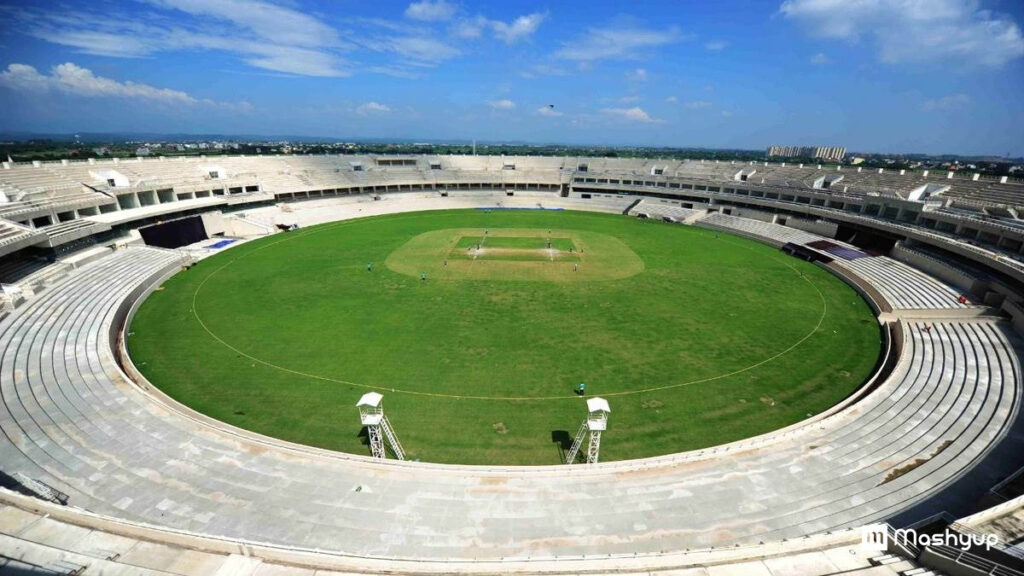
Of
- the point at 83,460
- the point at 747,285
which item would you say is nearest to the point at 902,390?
the point at 747,285

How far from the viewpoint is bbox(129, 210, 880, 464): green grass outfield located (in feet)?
57.4

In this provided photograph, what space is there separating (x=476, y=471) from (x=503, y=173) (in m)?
76.7

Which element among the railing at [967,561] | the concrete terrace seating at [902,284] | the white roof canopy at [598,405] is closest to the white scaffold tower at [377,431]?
the white roof canopy at [598,405]

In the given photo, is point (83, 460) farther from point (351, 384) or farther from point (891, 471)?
point (891, 471)

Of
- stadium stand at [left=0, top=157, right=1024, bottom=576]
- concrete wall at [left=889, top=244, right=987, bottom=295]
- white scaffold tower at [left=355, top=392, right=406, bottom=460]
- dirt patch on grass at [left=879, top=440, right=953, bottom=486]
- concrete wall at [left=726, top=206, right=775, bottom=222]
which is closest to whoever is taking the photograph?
stadium stand at [left=0, top=157, right=1024, bottom=576]

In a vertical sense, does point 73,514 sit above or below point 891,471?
above

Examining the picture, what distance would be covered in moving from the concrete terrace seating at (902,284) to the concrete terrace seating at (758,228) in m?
8.80

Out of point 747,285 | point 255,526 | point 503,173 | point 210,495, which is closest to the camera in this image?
point 255,526

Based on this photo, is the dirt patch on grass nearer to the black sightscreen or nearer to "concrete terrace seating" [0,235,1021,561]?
"concrete terrace seating" [0,235,1021,561]

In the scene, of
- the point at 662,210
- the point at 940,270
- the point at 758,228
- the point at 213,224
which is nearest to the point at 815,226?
the point at 758,228

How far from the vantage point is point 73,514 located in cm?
948

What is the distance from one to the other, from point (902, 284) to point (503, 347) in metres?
31.2

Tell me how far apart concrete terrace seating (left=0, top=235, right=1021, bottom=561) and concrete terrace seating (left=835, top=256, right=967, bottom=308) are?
1290 centimetres

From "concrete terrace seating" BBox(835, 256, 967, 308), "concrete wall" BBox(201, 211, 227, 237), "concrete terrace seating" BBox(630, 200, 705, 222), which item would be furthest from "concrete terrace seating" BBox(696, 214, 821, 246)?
"concrete wall" BBox(201, 211, 227, 237)
